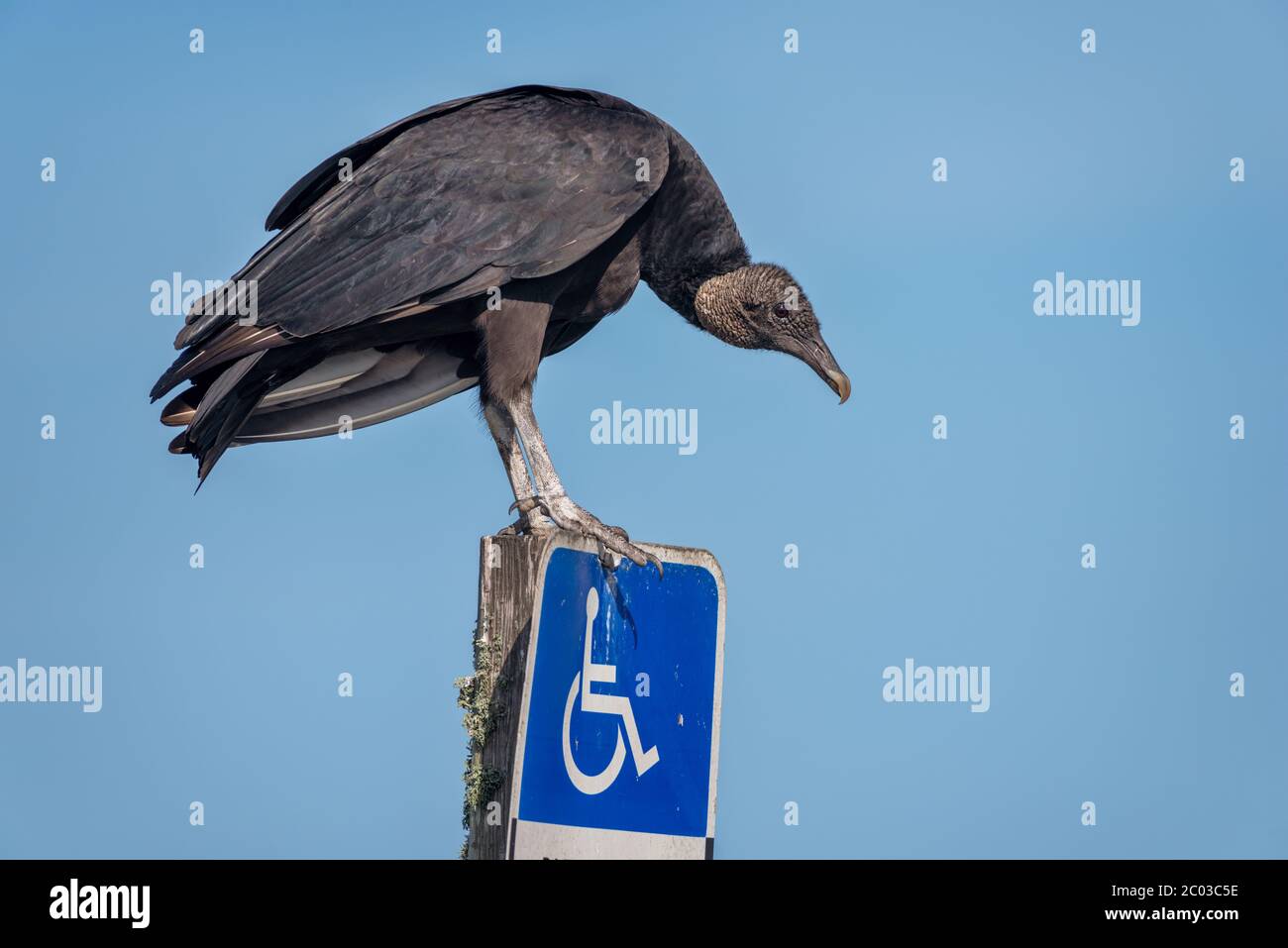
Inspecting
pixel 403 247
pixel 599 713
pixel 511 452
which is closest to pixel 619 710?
pixel 599 713

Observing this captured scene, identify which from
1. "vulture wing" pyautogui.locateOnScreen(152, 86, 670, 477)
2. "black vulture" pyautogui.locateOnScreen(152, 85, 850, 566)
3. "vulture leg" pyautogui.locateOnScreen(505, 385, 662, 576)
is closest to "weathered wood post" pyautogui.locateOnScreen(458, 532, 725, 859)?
"vulture leg" pyautogui.locateOnScreen(505, 385, 662, 576)

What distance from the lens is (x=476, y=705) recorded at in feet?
8.52

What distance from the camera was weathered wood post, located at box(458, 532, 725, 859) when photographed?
225cm

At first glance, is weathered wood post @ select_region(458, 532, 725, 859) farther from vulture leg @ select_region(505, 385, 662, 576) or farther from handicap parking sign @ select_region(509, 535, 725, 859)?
vulture leg @ select_region(505, 385, 662, 576)

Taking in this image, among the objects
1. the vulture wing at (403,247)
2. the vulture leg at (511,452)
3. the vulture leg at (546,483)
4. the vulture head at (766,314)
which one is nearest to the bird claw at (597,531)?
the vulture leg at (546,483)

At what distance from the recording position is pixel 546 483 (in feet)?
12.1

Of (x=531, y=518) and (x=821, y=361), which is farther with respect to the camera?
(x=821, y=361)

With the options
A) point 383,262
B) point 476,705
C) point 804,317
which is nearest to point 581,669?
point 476,705

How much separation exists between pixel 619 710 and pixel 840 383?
94.0 inches

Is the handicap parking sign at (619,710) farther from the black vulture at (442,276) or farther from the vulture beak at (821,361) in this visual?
the vulture beak at (821,361)

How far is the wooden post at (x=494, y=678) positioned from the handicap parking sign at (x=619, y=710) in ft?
0.32

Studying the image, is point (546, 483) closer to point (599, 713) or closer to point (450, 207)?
point (450, 207)
